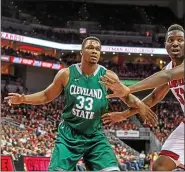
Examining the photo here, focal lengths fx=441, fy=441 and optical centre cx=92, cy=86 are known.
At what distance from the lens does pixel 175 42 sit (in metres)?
4.34

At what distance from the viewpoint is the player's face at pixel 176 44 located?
4324mm

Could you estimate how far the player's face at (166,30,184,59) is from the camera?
14.2 ft

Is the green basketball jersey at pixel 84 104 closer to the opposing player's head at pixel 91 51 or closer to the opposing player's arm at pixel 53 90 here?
the opposing player's arm at pixel 53 90

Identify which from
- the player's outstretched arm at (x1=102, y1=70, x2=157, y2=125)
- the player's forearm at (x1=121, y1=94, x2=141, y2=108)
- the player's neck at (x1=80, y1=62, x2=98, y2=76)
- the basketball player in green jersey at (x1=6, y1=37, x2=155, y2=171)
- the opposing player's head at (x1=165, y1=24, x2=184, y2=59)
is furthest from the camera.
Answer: the player's neck at (x1=80, y1=62, x2=98, y2=76)

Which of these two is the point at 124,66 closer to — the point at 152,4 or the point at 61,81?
the point at 152,4

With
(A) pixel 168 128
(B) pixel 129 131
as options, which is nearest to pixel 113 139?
(B) pixel 129 131

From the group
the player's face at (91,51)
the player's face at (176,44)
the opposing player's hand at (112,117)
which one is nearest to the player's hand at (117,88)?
the opposing player's hand at (112,117)

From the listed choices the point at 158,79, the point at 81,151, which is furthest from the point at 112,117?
the point at 158,79

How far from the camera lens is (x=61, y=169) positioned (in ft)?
13.3

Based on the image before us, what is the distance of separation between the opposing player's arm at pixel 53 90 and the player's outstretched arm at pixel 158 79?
1092 millimetres

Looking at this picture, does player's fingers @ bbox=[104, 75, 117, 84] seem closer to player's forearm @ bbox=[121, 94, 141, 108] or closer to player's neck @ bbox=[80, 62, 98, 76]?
player's forearm @ bbox=[121, 94, 141, 108]

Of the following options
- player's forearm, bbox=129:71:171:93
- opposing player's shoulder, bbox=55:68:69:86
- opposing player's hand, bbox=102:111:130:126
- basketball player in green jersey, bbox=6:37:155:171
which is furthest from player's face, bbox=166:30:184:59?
opposing player's shoulder, bbox=55:68:69:86

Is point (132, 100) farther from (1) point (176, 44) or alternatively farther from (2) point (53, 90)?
(2) point (53, 90)

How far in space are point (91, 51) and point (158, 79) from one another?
43.2 inches
